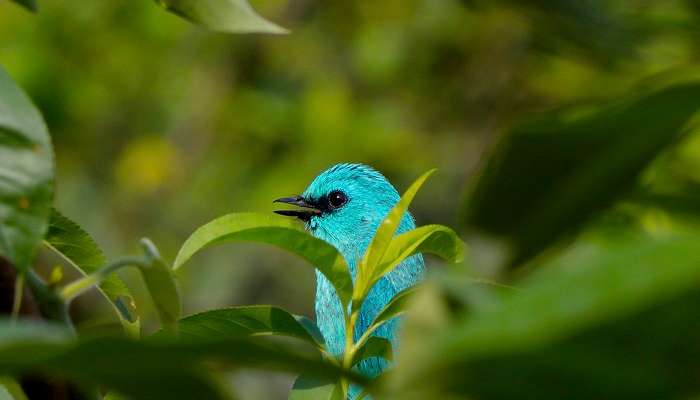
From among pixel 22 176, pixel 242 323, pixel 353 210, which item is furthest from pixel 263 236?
pixel 353 210

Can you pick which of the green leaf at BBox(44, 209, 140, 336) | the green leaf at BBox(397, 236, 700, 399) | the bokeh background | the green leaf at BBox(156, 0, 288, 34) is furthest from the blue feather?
the green leaf at BBox(397, 236, 700, 399)

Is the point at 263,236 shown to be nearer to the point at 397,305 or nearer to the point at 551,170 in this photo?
the point at 397,305

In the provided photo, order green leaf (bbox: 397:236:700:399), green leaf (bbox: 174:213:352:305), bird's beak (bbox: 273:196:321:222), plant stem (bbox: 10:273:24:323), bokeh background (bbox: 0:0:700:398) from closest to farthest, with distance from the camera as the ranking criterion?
green leaf (bbox: 397:236:700:399) → plant stem (bbox: 10:273:24:323) → green leaf (bbox: 174:213:352:305) → bird's beak (bbox: 273:196:321:222) → bokeh background (bbox: 0:0:700:398)

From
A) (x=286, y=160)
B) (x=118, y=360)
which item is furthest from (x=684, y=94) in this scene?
(x=286, y=160)

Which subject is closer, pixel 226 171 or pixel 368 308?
pixel 368 308

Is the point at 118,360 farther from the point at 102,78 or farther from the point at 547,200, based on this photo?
the point at 102,78

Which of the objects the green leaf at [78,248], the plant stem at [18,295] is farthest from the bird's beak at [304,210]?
the plant stem at [18,295]

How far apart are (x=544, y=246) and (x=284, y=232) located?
0.59 metres

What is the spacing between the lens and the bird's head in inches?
163

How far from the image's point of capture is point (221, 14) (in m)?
1.13

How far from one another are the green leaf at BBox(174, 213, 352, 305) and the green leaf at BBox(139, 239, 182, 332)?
16cm

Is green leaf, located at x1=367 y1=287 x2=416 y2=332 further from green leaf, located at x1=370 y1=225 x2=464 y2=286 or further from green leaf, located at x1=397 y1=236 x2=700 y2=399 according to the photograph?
green leaf, located at x1=397 y1=236 x2=700 y2=399

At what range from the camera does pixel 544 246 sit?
0.68 metres

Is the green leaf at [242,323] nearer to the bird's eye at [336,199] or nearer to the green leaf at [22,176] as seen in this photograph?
the green leaf at [22,176]
